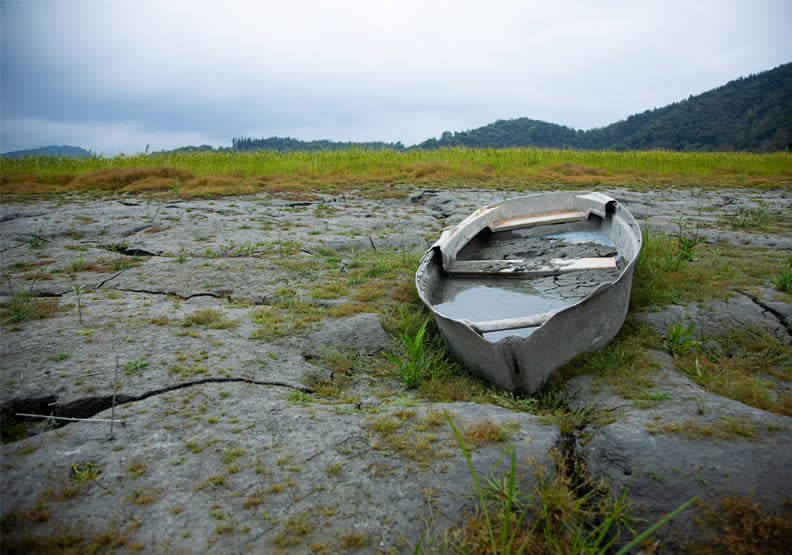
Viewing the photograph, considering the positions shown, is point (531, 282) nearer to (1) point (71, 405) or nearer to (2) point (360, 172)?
(1) point (71, 405)

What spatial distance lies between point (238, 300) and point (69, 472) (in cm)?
212

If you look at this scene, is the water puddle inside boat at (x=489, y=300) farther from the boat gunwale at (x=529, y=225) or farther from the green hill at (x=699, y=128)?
the green hill at (x=699, y=128)

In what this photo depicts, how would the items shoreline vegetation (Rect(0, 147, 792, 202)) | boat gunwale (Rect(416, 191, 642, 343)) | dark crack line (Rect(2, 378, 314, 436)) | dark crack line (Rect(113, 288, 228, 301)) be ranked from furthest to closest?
shoreline vegetation (Rect(0, 147, 792, 202)) → dark crack line (Rect(113, 288, 228, 301)) → boat gunwale (Rect(416, 191, 642, 343)) → dark crack line (Rect(2, 378, 314, 436))

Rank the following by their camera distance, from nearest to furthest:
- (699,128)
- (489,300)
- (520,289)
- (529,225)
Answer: (489,300) < (520,289) < (529,225) < (699,128)

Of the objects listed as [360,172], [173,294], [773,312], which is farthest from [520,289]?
[360,172]

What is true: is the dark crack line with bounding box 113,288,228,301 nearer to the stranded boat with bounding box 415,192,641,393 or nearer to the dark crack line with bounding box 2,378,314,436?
the dark crack line with bounding box 2,378,314,436

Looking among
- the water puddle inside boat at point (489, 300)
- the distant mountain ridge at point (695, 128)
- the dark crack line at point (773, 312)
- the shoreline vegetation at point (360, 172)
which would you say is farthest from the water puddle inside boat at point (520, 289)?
the distant mountain ridge at point (695, 128)

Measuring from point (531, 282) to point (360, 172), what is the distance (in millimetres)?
9633

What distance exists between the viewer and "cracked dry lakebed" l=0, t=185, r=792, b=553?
1.44 metres

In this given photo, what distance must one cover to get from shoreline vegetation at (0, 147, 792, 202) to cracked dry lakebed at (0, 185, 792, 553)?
6.22 meters

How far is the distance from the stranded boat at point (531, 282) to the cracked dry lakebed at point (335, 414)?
0.59ft

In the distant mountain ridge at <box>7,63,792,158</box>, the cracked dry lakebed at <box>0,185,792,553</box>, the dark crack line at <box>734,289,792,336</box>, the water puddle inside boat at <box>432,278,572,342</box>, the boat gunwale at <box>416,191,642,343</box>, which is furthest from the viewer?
the distant mountain ridge at <box>7,63,792,158</box>

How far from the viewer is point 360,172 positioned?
491 inches

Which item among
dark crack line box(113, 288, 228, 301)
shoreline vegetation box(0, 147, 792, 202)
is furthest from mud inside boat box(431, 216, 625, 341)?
shoreline vegetation box(0, 147, 792, 202)
